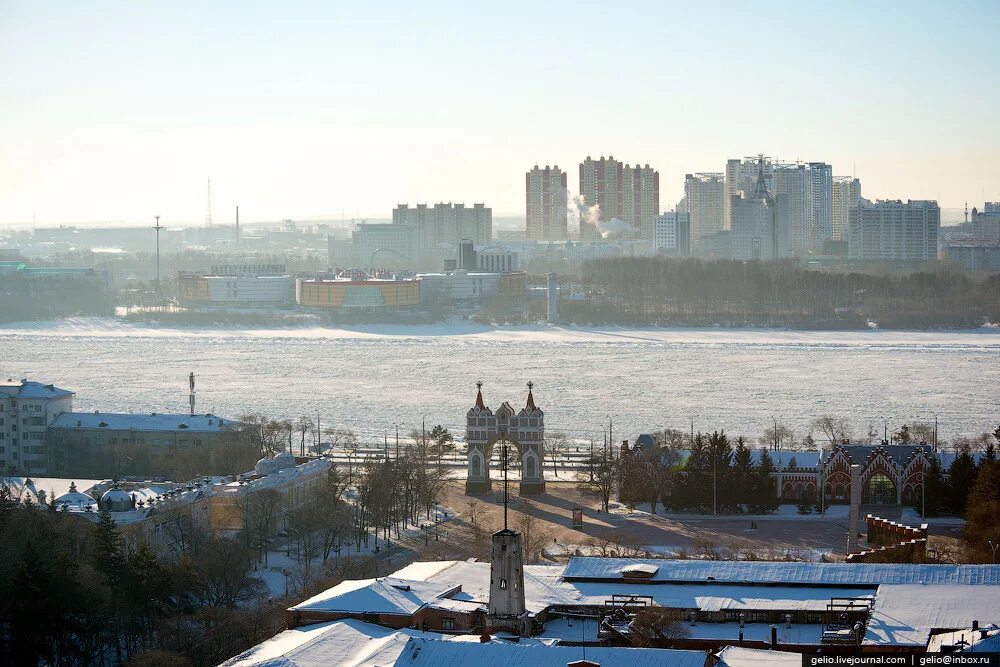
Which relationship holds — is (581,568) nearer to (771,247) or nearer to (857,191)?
(771,247)

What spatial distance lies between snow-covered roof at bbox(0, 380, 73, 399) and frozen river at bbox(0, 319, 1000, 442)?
3006 mm

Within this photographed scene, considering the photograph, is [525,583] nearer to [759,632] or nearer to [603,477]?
[759,632]

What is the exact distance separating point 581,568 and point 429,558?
Answer: 325cm

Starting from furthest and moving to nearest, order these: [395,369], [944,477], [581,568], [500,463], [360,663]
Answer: [395,369]
[500,463]
[944,477]
[581,568]
[360,663]

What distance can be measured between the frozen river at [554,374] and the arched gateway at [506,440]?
223 centimetres

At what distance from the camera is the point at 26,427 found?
1966cm

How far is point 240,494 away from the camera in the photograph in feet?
51.4

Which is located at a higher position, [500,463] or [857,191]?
[857,191]

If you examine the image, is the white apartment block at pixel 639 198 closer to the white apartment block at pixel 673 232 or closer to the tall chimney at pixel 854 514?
the white apartment block at pixel 673 232

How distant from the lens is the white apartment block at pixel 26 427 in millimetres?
19344

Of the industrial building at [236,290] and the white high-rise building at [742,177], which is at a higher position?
the white high-rise building at [742,177]

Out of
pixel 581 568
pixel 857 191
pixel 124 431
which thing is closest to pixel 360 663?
pixel 581 568

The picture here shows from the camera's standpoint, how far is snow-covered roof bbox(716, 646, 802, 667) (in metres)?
8.70

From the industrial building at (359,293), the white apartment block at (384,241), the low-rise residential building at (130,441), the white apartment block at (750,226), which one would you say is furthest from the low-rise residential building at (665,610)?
the white apartment block at (384,241)
